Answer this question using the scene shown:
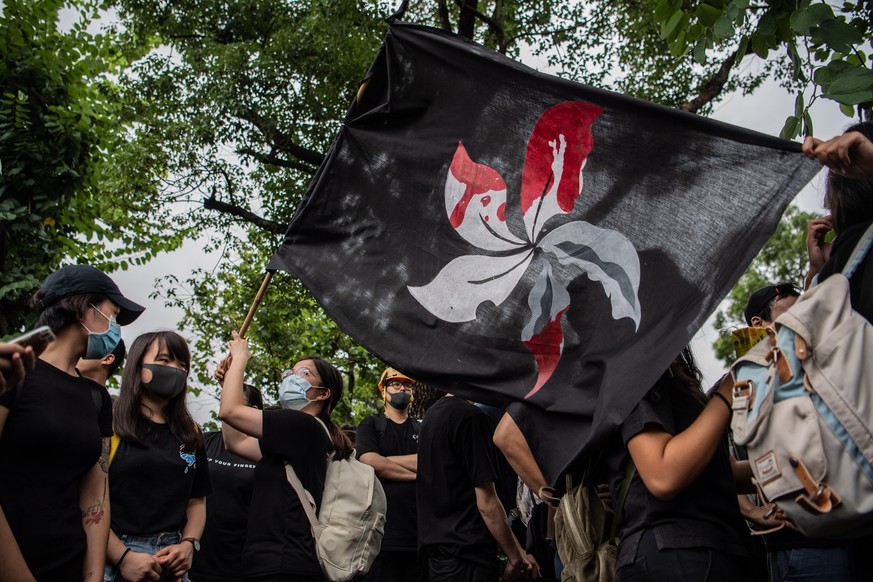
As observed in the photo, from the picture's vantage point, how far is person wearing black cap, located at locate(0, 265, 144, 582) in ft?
10.6

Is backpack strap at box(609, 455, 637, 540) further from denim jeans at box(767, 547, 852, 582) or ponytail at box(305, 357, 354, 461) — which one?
ponytail at box(305, 357, 354, 461)

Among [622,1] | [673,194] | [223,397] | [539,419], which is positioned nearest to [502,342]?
[539,419]

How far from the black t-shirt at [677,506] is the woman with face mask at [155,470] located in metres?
2.51

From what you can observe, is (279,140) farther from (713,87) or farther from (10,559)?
(10,559)

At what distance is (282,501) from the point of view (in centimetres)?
443

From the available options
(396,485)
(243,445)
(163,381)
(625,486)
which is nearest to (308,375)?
(243,445)

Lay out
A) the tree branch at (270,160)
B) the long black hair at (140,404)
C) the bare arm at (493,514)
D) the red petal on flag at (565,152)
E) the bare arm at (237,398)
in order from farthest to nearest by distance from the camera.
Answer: the tree branch at (270,160) < the bare arm at (493,514) < the long black hair at (140,404) < the bare arm at (237,398) < the red petal on flag at (565,152)

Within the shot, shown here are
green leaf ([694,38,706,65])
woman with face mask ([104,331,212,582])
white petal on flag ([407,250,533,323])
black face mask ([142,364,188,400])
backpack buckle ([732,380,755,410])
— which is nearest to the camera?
backpack buckle ([732,380,755,410])

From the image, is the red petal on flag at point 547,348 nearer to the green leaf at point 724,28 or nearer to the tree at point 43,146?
the green leaf at point 724,28

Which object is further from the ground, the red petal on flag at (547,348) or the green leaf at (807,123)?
the green leaf at (807,123)

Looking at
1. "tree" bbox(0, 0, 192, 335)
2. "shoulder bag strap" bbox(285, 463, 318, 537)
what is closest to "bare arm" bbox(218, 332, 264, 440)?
"shoulder bag strap" bbox(285, 463, 318, 537)

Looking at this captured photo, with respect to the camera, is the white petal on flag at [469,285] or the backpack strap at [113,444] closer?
the white petal on flag at [469,285]

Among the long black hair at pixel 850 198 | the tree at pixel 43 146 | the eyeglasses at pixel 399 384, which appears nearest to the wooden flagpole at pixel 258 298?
the long black hair at pixel 850 198

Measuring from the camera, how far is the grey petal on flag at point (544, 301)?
3.23 metres
